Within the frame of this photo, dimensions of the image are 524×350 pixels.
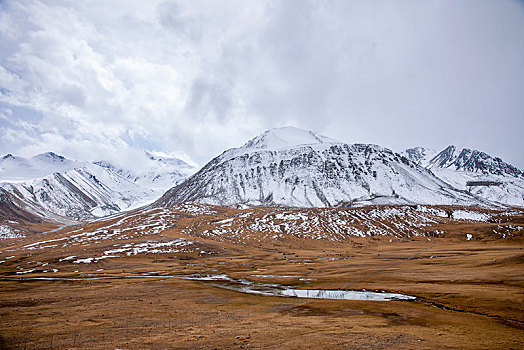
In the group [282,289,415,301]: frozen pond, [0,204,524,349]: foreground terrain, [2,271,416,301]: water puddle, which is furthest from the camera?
[2,271,416,301]: water puddle

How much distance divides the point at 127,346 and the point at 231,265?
83.4 meters

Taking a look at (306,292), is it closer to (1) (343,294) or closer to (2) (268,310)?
(1) (343,294)

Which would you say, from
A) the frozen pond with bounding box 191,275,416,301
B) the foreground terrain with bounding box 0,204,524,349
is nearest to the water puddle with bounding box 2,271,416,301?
the frozen pond with bounding box 191,275,416,301

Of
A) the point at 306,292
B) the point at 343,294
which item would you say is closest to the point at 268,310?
the point at 306,292

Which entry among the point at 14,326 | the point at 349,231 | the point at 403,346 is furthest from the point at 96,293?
the point at 349,231

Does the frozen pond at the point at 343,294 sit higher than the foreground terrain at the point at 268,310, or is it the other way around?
the foreground terrain at the point at 268,310

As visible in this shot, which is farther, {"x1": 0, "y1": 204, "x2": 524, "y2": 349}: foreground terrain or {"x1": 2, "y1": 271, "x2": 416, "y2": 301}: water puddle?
{"x1": 2, "y1": 271, "x2": 416, "y2": 301}: water puddle

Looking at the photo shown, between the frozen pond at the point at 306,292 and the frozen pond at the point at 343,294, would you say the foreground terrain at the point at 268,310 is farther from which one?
the frozen pond at the point at 343,294

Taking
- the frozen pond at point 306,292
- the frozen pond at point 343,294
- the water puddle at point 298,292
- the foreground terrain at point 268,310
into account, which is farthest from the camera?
the water puddle at point 298,292

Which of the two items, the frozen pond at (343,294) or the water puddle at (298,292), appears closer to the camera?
the frozen pond at (343,294)

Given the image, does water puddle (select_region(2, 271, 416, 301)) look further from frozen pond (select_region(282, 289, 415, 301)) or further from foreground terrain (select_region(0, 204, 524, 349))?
foreground terrain (select_region(0, 204, 524, 349))

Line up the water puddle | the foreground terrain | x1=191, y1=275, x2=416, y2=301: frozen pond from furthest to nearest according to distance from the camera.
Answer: the water puddle, x1=191, y1=275, x2=416, y2=301: frozen pond, the foreground terrain

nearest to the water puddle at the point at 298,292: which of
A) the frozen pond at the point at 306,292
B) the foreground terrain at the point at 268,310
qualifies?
the frozen pond at the point at 306,292

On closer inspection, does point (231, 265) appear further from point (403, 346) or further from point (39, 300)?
point (403, 346)
